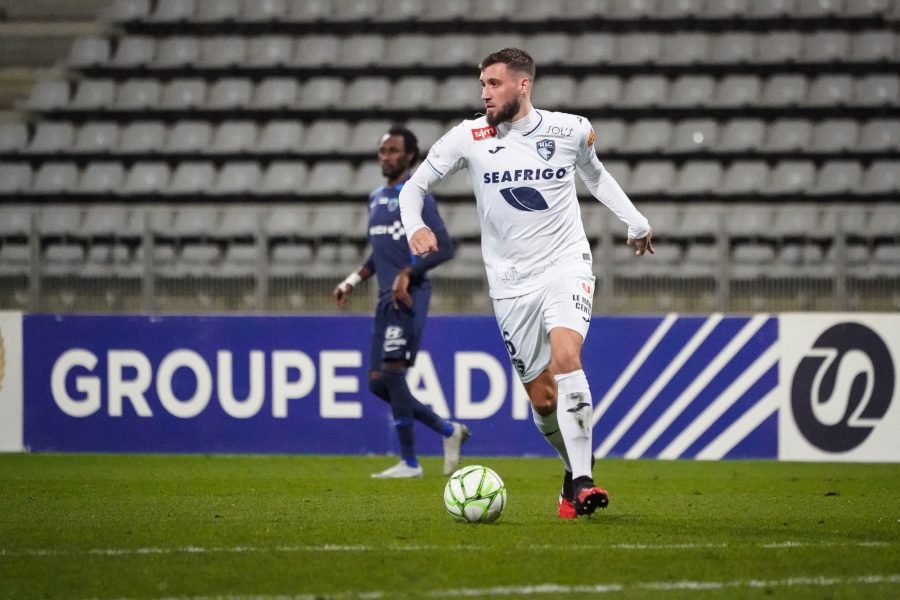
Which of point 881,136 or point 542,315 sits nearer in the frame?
point 542,315

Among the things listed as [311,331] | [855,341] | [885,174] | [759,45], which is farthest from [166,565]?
[759,45]

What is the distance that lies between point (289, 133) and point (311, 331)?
7399mm

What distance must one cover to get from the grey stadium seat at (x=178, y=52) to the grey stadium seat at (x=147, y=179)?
1815 mm

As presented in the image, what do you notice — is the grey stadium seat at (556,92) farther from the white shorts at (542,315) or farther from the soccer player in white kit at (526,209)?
the white shorts at (542,315)

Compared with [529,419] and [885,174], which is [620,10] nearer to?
[885,174]

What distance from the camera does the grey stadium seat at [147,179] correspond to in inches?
687

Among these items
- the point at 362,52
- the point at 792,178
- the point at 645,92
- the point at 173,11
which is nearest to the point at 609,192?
the point at 792,178

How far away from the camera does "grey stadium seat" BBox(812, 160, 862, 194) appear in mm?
16641

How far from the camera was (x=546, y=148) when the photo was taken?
6.60m

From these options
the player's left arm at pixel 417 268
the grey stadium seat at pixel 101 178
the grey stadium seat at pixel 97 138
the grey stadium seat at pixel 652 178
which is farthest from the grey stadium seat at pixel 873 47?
the player's left arm at pixel 417 268

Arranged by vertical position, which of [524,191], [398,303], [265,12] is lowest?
[398,303]

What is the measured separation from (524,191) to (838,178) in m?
11.1

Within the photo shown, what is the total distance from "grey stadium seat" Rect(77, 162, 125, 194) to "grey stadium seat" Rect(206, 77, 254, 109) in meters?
1.56

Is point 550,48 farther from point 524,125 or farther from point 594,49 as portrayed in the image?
point 524,125
